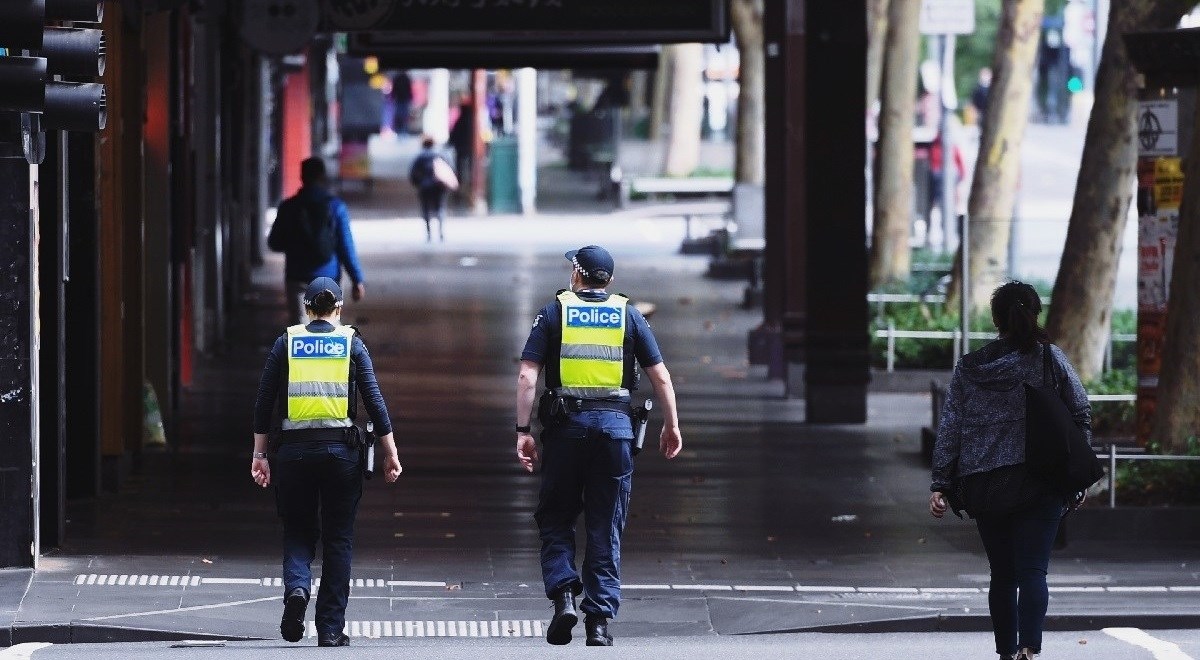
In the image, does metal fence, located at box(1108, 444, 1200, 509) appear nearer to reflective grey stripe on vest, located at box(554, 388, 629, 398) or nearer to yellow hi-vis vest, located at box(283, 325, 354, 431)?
reflective grey stripe on vest, located at box(554, 388, 629, 398)

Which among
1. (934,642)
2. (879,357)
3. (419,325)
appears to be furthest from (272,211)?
(934,642)

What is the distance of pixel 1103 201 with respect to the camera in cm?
1653

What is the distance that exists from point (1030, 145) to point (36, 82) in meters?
51.9

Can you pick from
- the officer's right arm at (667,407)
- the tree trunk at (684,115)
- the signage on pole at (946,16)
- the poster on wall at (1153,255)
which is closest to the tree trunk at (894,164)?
the signage on pole at (946,16)

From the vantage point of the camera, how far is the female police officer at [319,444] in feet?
32.4

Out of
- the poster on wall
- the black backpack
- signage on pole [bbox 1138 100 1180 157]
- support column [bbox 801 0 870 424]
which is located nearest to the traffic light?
signage on pole [bbox 1138 100 1180 157]

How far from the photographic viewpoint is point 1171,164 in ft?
47.3

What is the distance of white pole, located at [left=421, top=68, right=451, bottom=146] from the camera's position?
57.7m

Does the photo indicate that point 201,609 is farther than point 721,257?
No

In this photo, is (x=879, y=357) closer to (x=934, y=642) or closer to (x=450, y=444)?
(x=450, y=444)

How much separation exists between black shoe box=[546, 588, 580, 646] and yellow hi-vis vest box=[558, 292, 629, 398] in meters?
0.83

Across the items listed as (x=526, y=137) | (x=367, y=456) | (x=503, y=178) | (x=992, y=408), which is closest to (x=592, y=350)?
(x=367, y=456)

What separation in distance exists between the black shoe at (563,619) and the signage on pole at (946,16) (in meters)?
18.8

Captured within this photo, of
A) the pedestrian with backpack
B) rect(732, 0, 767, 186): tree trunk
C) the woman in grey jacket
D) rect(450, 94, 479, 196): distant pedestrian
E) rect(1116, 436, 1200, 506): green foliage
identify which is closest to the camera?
the woman in grey jacket
